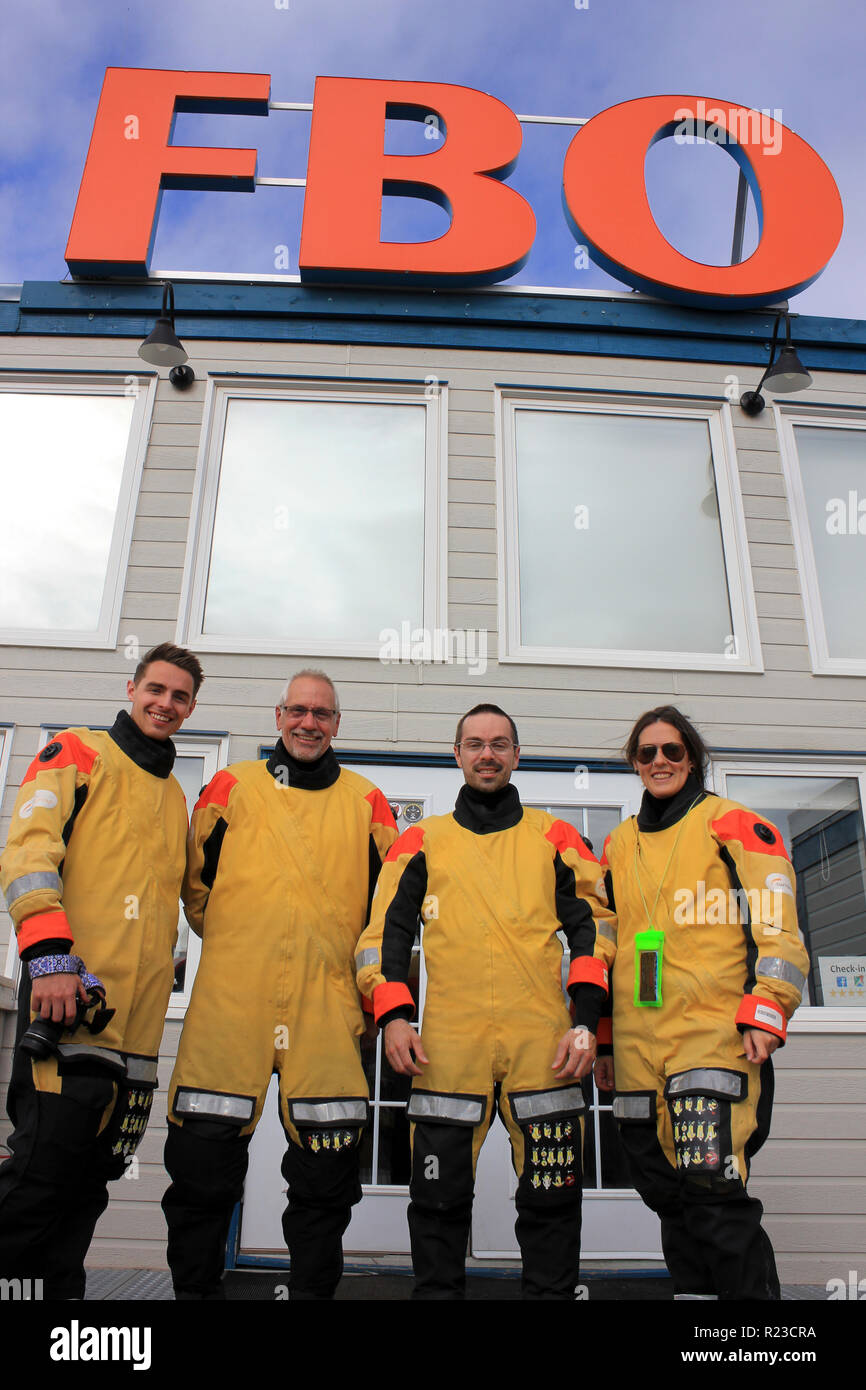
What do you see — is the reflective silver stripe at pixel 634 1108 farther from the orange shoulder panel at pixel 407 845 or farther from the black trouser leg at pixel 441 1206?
the orange shoulder panel at pixel 407 845

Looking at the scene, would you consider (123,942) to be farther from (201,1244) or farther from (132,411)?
(132,411)

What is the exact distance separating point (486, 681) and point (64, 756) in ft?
8.54

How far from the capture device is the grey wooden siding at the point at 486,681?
4.13 metres

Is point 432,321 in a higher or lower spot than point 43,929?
higher

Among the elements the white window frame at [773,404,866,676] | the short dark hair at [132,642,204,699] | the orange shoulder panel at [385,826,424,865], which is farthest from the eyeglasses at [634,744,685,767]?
the white window frame at [773,404,866,676]

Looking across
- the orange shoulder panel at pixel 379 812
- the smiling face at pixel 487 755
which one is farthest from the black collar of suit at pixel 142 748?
the smiling face at pixel 487 755

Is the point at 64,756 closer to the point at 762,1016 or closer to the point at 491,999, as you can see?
the point at 491,999

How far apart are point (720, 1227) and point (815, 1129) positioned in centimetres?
220

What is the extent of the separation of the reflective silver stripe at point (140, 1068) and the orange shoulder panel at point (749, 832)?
1.83 metres

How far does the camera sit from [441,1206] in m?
2.38

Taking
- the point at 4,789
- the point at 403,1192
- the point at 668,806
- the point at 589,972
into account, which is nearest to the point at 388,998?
the point at 589,972

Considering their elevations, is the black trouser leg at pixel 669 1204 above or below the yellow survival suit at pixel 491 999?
below

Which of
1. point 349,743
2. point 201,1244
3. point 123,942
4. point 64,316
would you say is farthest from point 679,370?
point 201,1244
